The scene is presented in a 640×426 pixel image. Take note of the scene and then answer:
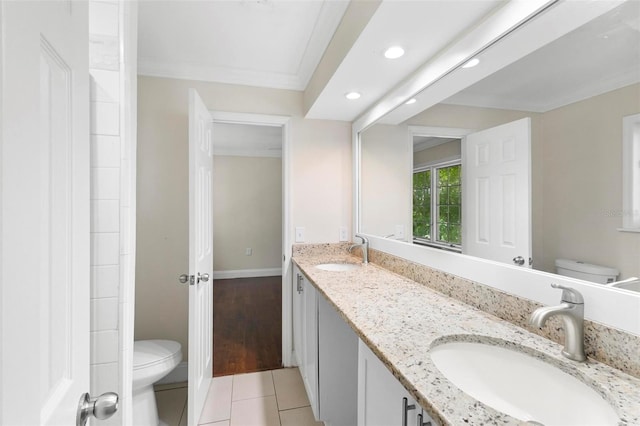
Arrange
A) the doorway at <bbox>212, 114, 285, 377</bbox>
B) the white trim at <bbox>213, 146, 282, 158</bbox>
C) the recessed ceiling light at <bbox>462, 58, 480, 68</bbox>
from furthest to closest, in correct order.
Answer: the white trim at <bbox>213, 146, 282, 158</bbox>
the doorway at <bbox>212, 114, 285, 377</bbox>
the recessed ceiling light at <bbox>462, 58, 480, 68</bbox>

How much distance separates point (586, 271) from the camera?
84 cm

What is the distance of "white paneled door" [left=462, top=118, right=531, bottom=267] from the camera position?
101cm

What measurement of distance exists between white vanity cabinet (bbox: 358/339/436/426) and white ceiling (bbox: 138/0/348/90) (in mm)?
1599

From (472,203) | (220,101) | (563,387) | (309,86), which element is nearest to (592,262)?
(563,387)

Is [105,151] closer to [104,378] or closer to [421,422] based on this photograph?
[104,378]

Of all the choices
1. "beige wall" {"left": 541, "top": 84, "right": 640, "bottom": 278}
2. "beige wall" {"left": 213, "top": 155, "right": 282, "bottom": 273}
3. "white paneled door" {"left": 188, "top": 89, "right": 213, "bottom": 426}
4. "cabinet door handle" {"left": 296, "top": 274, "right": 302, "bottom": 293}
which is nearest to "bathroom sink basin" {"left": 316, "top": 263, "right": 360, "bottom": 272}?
"cabinet door handle" {"left": 296, "top": 274, "right": 302, "bottom": 293}

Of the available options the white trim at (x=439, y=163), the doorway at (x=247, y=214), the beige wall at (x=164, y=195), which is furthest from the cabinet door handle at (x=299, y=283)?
the doorway at (x=247, y=214)

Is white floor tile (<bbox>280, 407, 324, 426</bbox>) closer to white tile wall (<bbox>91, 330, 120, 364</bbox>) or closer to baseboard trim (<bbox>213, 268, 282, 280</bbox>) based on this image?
white tile wall (<bbox>91, 330, 120, 364</bbox>)

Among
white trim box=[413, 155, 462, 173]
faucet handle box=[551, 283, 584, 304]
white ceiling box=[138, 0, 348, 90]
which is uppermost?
white ceiling box=[138, 0, 348, 90]

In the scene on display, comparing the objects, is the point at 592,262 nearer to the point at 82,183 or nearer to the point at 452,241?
the point at 452,241

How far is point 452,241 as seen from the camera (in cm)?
137

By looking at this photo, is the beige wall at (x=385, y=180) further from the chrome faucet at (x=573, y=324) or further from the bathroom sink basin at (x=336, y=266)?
the chrome faucet at (x=573, y=324)

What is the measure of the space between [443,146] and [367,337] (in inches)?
38.5

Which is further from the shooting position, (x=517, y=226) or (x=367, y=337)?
(x=517, y=226)
